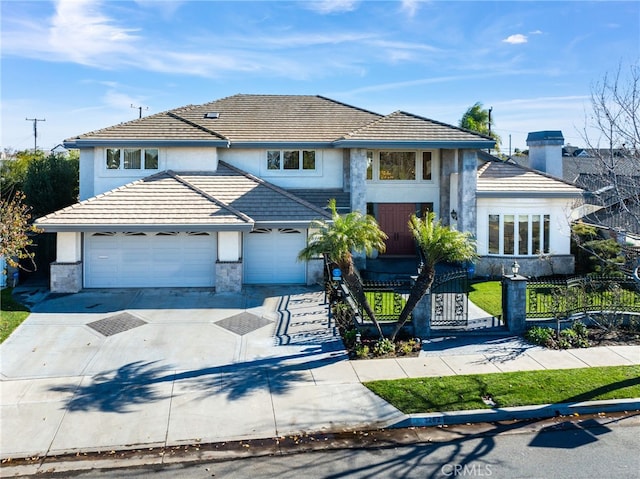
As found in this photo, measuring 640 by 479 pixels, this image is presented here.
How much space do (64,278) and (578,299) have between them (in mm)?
16240

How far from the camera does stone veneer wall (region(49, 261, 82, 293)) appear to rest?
18.2m

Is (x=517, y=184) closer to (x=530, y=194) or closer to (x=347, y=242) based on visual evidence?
(x=530, y=194)

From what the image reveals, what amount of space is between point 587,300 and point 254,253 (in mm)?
11073

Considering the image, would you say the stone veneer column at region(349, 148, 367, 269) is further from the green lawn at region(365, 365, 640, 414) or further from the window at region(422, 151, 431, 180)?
the green lawn at region(365, 365, 640, 414)

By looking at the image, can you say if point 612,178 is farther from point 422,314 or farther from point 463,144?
point 463,144

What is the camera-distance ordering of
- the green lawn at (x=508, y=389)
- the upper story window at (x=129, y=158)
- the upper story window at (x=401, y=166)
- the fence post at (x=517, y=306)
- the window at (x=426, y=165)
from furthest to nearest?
the window at (x=426, y=165)
the upper story window at (x=401, y=166)
the upper story window at (x=129, y=158)
the fence post at (x=517, y=306)
the green lawn at (x=508, y=389)

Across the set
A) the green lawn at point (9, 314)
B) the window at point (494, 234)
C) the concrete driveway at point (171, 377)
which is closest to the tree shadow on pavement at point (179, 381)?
the concrete driveway at point (171, 377)

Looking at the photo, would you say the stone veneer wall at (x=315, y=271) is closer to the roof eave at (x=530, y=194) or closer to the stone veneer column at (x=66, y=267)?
the roof eave at (x=530, y=194)

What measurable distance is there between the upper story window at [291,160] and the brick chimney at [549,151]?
439 inches

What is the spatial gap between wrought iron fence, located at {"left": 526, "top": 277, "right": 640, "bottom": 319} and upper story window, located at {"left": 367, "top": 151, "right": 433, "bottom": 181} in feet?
31.3

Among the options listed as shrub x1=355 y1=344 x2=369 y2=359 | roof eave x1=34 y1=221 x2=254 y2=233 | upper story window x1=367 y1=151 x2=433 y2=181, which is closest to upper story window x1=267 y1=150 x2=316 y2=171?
upper story window x1=367 y1=151 x2=433 y2=181

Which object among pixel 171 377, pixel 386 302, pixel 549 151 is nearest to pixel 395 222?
pixel 386 302

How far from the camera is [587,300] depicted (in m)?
15.0

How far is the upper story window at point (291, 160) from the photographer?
23125 mm
